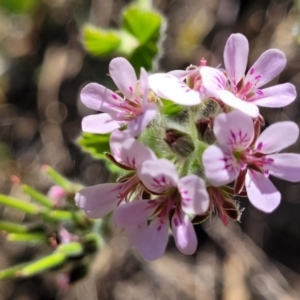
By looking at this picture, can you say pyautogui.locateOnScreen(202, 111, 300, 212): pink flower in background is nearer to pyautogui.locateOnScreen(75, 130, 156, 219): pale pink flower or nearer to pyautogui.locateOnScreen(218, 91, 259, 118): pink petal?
pyautogui.locateOnScreen(218, 91, 259, 118): pink petal

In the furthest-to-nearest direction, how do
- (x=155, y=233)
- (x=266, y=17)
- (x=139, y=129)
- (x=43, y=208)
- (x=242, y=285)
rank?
(x=266, y=17) → (x=242, y=285) → (x=43, y=208) → (x=155, y=233) → (x=139, y=129)

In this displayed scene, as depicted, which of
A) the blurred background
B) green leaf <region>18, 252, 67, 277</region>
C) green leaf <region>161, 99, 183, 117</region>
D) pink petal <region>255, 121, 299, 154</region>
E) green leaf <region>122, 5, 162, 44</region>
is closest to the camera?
pink petal <region>255, 121, 299, 154</region>

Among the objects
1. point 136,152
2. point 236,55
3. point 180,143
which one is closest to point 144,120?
point 136,152

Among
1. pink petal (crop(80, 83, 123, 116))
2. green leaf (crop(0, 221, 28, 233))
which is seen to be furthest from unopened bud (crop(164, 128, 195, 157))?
green leaf (crop(0, 221, 28, 233))

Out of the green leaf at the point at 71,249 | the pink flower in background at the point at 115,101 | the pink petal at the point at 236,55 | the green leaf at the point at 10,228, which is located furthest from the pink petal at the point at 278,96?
the green leaf at the point at 10,228

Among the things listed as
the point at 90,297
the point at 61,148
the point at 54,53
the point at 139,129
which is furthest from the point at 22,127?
the point at 139,129

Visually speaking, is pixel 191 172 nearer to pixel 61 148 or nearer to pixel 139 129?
pixel 139 129
